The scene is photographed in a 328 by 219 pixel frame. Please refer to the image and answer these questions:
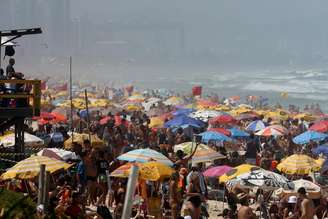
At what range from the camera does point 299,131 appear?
78.8ft

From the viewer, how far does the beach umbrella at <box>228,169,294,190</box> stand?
34.6ft

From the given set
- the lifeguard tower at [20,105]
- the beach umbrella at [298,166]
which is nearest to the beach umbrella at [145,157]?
the lifeguard tower at [20,105]

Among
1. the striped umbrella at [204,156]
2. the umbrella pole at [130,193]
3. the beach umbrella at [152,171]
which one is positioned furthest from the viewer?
the striped umbrella at [204,156]

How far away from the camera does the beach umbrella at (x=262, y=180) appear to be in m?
10.5

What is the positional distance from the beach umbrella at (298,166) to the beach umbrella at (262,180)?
237 cm

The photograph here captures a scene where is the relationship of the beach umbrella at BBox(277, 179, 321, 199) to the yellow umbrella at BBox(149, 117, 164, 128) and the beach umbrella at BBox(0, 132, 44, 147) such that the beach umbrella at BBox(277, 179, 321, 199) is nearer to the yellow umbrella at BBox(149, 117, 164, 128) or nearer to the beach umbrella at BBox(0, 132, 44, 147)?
the beach umbrella at BBox(0, 132, 44, 147)

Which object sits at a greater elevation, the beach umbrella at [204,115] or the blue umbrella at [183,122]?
the blue umbrella at [183,122]

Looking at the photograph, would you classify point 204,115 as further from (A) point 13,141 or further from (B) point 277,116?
(A) point 13,141

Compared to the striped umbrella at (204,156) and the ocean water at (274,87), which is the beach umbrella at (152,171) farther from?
the ocean water at (274,87)

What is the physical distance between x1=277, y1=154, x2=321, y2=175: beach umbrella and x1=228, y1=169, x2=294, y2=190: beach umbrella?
2.37 m

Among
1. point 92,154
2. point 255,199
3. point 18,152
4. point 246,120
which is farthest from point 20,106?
point 246,120

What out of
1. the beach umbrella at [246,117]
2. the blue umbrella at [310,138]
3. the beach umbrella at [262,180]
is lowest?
the beach umbrella at [246,117]

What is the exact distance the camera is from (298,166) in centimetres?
1306

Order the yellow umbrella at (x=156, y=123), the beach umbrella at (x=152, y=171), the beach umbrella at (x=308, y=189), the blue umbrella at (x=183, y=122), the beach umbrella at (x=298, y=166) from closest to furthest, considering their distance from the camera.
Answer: the beach umbrella at (x=152, y=171) < the beach umbrella at (x=308, y=189) < the beach umbrella at (x=298, y=166) < the blue umbrella at (x=183, y=122) < the yellow umbrella at (x=156, y=123)
